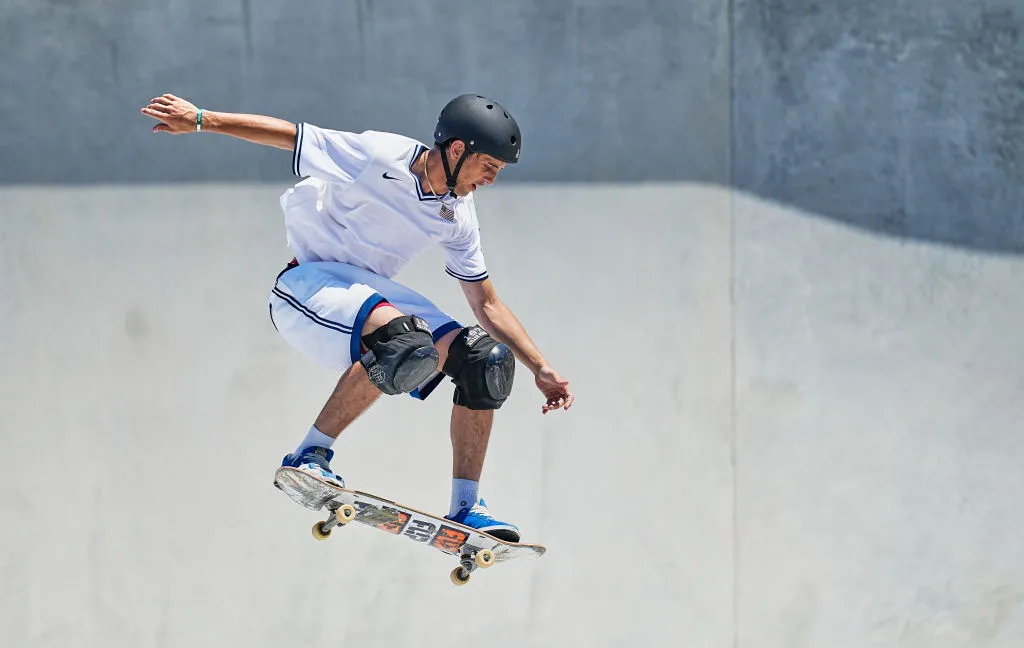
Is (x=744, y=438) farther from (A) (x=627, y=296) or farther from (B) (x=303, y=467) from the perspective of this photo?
(B) (x=303, y=467)

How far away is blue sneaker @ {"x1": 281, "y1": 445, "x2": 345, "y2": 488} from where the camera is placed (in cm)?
496

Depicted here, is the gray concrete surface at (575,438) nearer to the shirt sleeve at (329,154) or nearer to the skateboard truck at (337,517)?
the skateboard truck at (337,517)

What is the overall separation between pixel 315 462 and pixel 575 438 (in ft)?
9.31

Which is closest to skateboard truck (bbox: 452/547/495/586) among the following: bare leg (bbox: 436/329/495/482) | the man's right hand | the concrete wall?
bare leg (bbox: 436/329/495/482)

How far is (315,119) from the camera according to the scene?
24.5ft

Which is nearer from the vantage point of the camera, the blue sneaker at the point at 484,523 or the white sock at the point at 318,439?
the white sock at the point at 318,439

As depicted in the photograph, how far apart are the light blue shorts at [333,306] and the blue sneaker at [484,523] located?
17.6 inches

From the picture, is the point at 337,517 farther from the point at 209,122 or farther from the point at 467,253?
the point at 209,122

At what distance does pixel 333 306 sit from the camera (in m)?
5.00

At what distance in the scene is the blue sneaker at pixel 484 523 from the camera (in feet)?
17.2

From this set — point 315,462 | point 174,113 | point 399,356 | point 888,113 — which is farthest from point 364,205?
point 888,113

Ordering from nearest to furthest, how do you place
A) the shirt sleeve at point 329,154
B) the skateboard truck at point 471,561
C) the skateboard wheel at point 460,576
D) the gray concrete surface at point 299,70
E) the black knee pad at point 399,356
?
the black knee pad at point 399,356 < the shirt sleeve at point 329,154 < the skateboard truck at point 471,561 < the skateboard wheel at point 460,576 < the gray concrete surface at point 299,70

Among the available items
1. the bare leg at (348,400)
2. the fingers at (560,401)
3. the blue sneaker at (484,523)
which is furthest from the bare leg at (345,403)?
the fingers at (560,401)

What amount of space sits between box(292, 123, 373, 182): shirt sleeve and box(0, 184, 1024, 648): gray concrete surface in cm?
255
